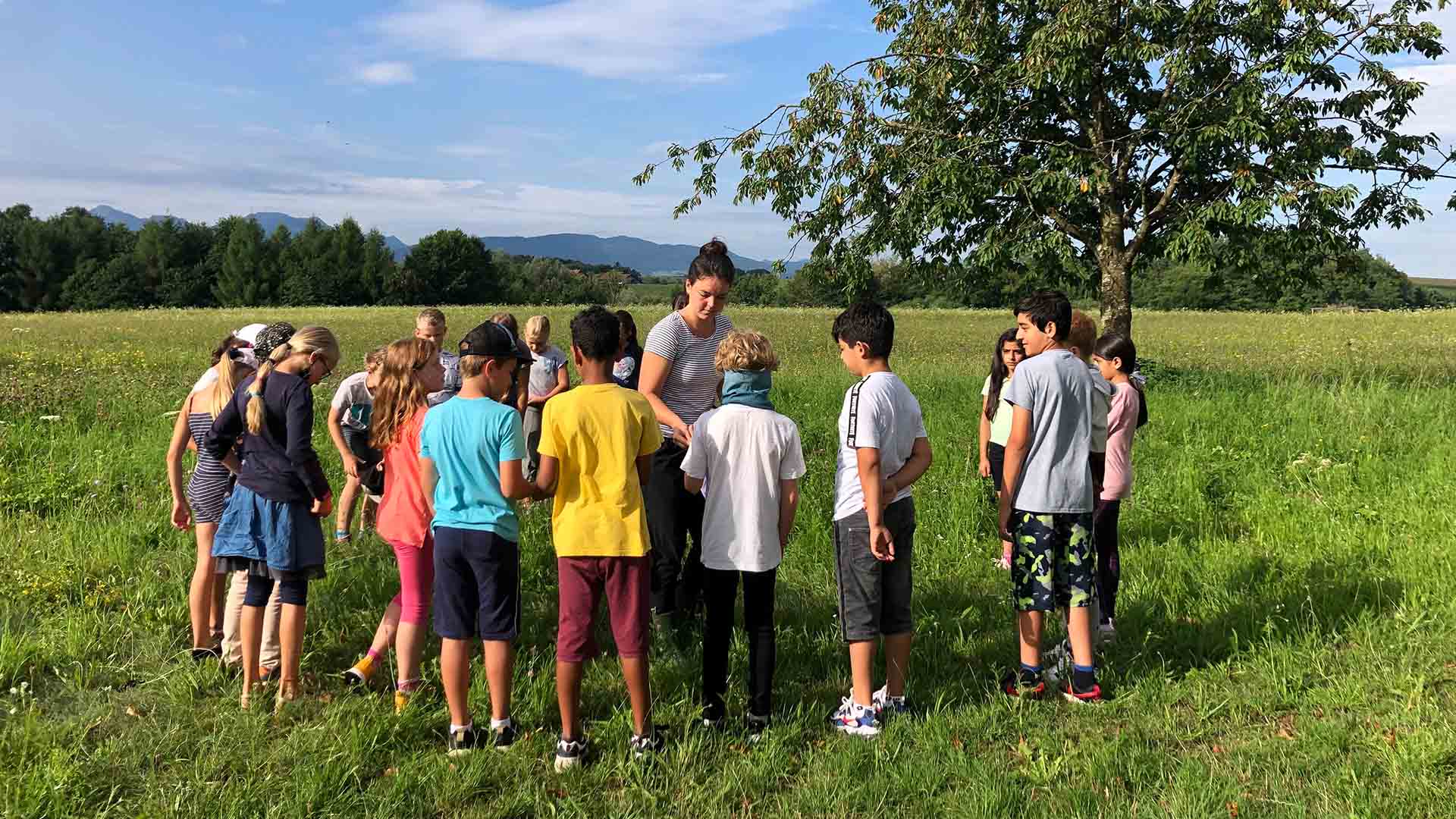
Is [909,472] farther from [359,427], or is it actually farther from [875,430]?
[359,427]

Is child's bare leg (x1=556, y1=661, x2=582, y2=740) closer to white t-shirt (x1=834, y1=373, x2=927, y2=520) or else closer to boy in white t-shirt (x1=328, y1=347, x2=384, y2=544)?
white t-shirt (x1=834, y1=373, x2=927, y2=520)

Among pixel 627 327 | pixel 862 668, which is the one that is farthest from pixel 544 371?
pixel 862 668

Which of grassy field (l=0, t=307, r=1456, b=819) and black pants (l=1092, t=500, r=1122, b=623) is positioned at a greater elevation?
black pants (l=1092, t=500, r=1122, b=623)

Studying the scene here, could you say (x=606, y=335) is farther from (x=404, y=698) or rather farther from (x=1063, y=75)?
(x=1063, y=75)

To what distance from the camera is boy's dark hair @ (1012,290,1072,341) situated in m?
4.16

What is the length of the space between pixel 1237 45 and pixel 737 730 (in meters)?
12.9

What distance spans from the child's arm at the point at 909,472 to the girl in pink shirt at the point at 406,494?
2098mm

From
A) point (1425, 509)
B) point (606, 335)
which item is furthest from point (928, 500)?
point (606, 335)

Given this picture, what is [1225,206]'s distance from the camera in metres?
11.4

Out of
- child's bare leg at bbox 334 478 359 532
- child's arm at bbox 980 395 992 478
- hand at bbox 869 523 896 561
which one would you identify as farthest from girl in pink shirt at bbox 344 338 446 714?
child's arm at bbox 980 395 992 478

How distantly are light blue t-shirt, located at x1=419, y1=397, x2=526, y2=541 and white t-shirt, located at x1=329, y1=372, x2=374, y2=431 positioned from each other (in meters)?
1.89

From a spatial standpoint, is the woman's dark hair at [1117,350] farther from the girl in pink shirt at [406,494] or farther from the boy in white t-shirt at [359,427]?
the boy in white t-shirt at [359,427]

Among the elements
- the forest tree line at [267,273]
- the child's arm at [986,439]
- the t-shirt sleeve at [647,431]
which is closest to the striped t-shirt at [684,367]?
the t-shirt sleeve at [647,431]

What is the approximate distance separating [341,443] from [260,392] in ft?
4.73
